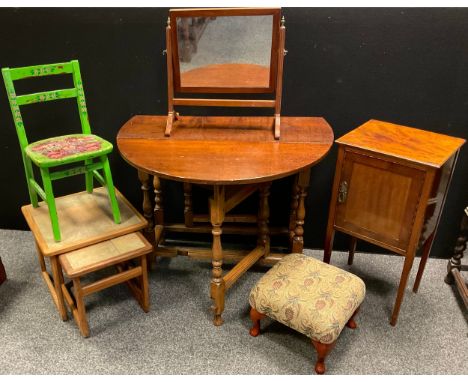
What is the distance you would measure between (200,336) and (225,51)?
1410 millimetres

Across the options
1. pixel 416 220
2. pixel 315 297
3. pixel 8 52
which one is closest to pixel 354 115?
pixel 416 220

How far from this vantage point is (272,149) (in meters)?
2.04

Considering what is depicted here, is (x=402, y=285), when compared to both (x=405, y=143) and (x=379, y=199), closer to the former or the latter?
(x=379, y=199)

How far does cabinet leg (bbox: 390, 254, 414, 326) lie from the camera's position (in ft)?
6.82

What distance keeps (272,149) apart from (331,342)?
2.92ft

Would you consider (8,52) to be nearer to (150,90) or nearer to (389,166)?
(150,90)

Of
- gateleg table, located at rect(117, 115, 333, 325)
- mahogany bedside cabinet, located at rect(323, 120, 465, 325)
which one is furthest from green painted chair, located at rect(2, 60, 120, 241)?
mahogany bedside cabinet, located at rect(323, 120, 465, 325)

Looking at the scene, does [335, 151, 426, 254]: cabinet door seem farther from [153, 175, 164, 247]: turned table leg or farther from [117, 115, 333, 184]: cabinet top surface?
[153, 175, 164, 247]: turned table leg

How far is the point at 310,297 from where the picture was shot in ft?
6.38

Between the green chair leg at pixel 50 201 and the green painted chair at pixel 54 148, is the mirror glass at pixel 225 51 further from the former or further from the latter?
the green chair leg at pixel 50 201

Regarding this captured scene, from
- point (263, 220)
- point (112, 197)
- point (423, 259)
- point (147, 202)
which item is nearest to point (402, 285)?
point (423, 259)

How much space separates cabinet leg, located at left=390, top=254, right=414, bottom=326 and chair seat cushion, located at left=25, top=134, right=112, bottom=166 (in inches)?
59.2

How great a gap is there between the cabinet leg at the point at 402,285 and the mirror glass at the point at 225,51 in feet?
3.56

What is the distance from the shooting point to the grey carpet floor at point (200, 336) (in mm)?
2027
